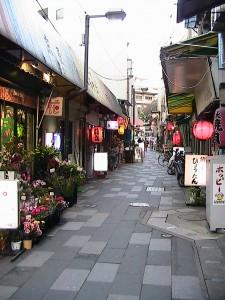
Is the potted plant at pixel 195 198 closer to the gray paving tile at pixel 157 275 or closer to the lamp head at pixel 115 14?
the lamp head at pixel 115 14

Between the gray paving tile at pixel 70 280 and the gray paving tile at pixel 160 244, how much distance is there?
209 centimetres

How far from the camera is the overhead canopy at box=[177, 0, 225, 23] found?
5414 mm

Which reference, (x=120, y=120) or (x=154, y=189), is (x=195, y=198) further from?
(x=120, y=120)

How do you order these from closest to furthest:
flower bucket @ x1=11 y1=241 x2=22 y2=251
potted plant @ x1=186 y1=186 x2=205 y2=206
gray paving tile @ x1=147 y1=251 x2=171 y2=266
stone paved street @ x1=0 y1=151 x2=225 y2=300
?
1. stone paved street @ x1=0 y1=151 x2=225 y2=300
2. gray paving tile @ x1=147 y1=251 x2=171 y2=266
3. flower bucket @ x1=11 y1=241 x2=22 y2=251
4. potted plant @ x1=186 y1=186 x2=205 y2=206

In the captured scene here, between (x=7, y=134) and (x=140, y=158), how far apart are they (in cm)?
3430

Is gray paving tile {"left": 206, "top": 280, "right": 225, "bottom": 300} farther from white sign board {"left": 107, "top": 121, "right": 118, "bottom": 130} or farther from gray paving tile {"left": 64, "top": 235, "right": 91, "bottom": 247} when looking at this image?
white sign board {"left": 107, "top": 121, "right": 118, "bottom": 130}

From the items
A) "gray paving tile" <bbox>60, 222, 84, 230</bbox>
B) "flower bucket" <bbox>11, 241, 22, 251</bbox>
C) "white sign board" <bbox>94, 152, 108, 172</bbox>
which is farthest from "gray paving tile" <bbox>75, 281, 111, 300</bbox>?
"white sign board" <bbox>94, 152, 108, 172</bbox>

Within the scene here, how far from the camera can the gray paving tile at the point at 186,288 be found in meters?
6.30

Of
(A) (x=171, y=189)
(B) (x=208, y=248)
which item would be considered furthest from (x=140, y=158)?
(B) (x=208, y=248)

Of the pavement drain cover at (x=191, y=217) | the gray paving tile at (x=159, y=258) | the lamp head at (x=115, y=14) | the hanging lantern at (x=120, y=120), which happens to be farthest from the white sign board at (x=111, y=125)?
the gray paving tile at (x=159, y=258)

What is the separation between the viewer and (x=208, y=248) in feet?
29.6

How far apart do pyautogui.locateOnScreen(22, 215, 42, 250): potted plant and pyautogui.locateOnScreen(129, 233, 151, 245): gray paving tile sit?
2.04 meters

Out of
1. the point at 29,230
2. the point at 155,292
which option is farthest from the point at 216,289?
the point at 29,230

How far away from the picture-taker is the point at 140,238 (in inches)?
393
